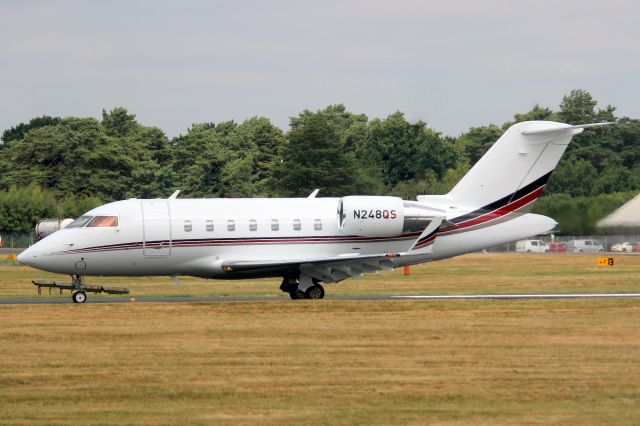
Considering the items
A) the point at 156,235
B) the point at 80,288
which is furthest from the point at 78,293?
the point at 156,235

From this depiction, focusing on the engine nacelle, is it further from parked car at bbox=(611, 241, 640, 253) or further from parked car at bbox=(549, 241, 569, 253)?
parked car at bbox=(549, 241, 569, 253)

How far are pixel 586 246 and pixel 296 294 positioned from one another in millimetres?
53367

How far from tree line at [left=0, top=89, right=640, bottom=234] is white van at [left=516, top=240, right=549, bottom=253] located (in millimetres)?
5178

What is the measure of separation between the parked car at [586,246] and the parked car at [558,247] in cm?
325

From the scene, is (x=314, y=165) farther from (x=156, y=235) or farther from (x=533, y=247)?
(x=156, y=235)

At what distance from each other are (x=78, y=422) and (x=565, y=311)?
18764 mm

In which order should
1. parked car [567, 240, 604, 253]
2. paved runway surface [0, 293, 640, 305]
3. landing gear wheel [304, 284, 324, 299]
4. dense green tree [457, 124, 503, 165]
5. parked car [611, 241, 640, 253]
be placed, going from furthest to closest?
dense green tree [457, 124, 503, 165], parked car [611, 241, 640, 253], parked car [567, 240, 604, 253], paved runway surface [0, 293, 640, 305], landing gear wheel [304, 284, 324, 299]

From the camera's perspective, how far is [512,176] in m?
39.5

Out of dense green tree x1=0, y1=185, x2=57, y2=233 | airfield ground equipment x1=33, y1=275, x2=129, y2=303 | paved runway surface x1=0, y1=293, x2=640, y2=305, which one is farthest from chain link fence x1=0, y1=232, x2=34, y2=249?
paved runway surface x1=0, y1=293, x2=640, y2=305

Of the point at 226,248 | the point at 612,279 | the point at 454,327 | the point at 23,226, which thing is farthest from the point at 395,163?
the point at 454,327

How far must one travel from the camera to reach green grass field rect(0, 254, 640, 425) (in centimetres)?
1711

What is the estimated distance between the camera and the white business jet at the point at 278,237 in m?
37.4

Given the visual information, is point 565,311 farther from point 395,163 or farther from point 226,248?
point 395,163

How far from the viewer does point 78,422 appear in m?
16.5
